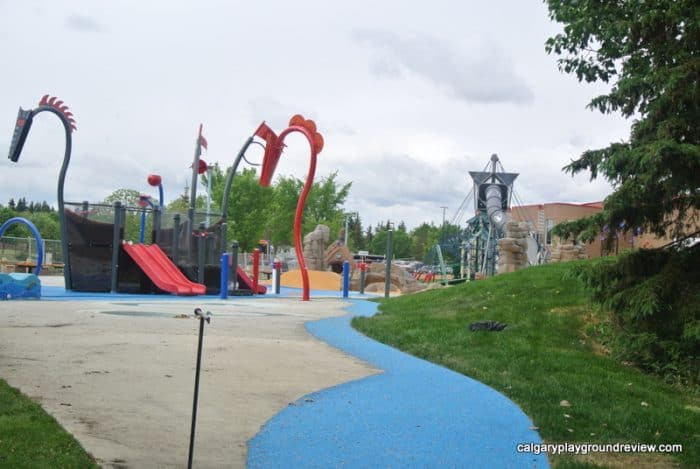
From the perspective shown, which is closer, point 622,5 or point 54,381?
point 54,381

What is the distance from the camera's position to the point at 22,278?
18.4 metres

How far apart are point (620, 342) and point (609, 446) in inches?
160

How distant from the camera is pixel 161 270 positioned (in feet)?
80.6

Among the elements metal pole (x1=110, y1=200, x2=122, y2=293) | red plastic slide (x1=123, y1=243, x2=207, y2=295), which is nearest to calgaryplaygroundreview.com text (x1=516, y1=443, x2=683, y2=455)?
red plastic slide (x1=123, y1=243, x2=207, y2=295)

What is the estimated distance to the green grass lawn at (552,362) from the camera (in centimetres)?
677

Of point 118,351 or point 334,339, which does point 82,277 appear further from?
point 118,351

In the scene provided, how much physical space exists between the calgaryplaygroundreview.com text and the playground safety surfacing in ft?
0.54

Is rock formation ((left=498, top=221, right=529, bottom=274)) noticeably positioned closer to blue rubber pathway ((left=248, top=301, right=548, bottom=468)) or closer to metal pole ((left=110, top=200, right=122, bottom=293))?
metal pole ((left=110, top=200, right=122, bottom=293))

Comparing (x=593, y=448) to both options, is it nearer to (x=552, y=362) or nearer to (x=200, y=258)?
(x=552, y=362)

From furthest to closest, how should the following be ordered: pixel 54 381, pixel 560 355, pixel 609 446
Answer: pixel 560 355 → pixel 54 381 → pixel 609 446

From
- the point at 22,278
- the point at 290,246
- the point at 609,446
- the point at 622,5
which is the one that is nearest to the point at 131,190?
the point at 290,246

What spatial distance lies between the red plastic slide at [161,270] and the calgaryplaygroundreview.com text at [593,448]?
18.7 metres

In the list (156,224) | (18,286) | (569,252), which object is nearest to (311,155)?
(156,224)

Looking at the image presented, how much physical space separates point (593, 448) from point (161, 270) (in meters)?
20.1
